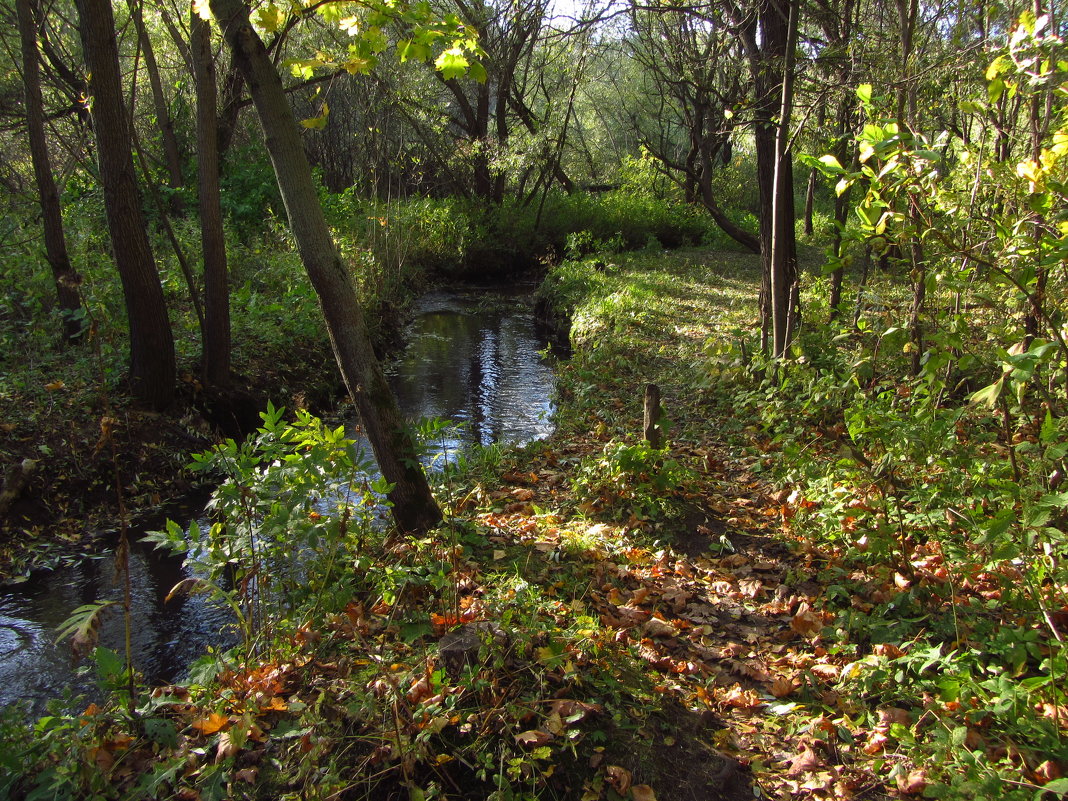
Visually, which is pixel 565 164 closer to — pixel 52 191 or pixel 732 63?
pixel 732 63

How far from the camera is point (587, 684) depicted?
3025mm

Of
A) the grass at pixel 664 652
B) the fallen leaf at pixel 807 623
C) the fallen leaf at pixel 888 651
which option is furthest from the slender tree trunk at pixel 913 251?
the fallen leaf at pixel 888 651

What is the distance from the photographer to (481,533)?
4754mm

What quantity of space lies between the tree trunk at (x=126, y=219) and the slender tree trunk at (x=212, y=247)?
0.59 meters

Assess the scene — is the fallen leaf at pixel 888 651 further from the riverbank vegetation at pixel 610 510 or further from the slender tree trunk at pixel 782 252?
the slender tree trunk at pixel 782 252

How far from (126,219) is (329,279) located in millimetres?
4448

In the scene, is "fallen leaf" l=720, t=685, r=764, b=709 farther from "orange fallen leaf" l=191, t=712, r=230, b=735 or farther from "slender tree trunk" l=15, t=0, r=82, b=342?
"slender tree trunk" l=15, t=0, r=82, b=342

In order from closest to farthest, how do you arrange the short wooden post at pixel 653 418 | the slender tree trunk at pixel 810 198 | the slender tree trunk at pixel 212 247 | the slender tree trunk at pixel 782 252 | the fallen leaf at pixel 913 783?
the fallen leaf at pixel 913 783
the short wooden post at pixel 653 418
the slender tree trunk at pixel 782 252
the slender tree trunk at pixel 212 247
the slender tree trunk at pixel 810 198

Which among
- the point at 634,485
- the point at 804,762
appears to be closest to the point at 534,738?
the point at 804,762

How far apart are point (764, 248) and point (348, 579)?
6054 millimetres

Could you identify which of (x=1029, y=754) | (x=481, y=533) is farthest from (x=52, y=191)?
(x=1029, y=754)

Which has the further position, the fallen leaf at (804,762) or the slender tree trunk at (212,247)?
the slender tree trunk at (212,247)

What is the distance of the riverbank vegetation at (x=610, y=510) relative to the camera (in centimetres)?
266

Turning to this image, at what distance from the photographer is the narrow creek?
4.45m
